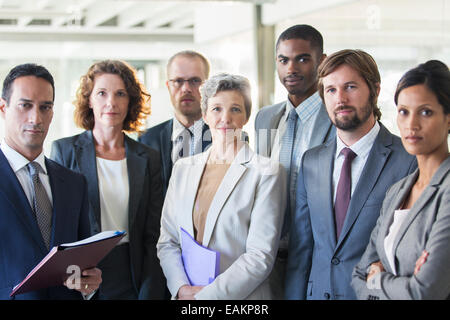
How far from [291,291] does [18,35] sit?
27.2ft

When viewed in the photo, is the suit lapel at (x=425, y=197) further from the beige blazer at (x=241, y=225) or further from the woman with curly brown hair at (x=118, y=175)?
the woman with curly brown hair at (x=118, y=175)

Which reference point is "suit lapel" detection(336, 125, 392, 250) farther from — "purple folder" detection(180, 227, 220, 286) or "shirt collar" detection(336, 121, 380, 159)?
"purple folder" detection(180, 227, 220, 286)

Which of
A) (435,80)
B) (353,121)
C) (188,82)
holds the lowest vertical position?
(353,121)

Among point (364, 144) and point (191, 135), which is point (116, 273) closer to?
point (191, 135)

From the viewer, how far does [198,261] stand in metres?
2.48

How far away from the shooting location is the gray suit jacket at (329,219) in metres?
2.26

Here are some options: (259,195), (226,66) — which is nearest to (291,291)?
(259,195)

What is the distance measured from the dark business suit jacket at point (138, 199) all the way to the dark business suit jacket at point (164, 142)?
0.80 ft

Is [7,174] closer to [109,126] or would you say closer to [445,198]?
[109,126]

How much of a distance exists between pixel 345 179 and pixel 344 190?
0.16 feet

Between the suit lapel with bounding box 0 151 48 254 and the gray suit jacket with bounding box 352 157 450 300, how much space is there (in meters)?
1.42

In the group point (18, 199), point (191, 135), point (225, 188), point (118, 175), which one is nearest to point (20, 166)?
point (18, 199)

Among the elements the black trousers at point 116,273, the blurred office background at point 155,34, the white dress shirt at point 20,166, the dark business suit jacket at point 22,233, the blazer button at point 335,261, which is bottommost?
the black trousers at point 116,273

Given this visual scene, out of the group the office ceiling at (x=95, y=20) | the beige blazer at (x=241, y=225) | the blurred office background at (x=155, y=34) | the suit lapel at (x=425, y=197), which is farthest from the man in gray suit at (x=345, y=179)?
the office ceiling at (x=95, y=20)
